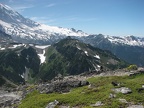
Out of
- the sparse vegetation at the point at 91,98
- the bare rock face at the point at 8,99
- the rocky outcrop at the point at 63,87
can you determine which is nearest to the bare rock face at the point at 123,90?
the sparse vegetation at the point at 91,98

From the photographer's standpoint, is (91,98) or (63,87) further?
(63,87)

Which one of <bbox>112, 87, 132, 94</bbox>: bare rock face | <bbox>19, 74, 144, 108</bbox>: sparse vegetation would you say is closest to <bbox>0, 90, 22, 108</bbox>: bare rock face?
<bbox>19, 74, 144, 108</bbox>: sparse vegetation

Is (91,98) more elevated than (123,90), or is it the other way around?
(123,90)

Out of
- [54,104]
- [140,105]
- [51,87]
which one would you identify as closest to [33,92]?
[51,87]

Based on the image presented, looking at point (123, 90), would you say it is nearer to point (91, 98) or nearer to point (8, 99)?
point (91, 98)

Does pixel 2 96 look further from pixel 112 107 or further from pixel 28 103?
pixel 112 107

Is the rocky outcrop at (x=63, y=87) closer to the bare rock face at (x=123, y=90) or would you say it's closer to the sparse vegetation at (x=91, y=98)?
the sparse vegetation at (x=91, y=98)

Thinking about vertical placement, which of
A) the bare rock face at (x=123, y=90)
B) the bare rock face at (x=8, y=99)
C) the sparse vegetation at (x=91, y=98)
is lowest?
the bare rock face at (x=8, y=99)

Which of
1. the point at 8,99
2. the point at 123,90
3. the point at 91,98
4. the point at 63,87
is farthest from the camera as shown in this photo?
the point at 8,99

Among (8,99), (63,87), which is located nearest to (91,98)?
(63,87)

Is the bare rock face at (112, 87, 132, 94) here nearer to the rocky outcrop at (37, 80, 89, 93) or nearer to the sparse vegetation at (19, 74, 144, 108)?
the sparse vegetation at (19, 74, 144, 108)

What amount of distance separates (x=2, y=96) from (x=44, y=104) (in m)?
23.2

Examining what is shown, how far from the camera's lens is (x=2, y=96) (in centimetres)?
6769

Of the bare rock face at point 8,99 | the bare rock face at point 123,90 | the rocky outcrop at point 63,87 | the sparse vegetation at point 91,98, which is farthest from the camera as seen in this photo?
the rocky outcrop at point 63,87
